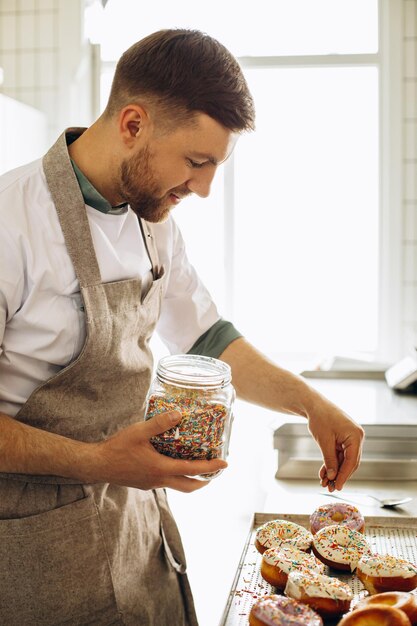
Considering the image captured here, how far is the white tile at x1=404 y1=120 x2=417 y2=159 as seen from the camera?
3744 mm

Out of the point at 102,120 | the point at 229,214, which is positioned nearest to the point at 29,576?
the point at 102,120

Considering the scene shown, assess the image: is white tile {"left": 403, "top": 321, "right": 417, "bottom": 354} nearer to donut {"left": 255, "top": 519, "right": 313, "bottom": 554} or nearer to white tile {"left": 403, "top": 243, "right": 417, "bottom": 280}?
white tile {"left": 403, "top": 243, "right": 417, "bottom": 280}

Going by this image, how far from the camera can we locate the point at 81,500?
1279mm

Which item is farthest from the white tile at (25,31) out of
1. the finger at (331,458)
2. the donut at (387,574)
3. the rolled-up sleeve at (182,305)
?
the donut at (387,574)

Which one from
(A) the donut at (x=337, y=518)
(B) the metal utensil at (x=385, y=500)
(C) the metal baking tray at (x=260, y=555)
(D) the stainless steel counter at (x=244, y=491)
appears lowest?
Answer: (D) the stainless steel counter at (x=244, y=491)

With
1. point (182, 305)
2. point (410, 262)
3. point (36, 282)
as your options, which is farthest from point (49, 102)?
point (36, 282)

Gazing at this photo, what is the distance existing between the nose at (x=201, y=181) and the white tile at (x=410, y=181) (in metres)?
2.63

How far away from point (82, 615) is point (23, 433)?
363 millimetres

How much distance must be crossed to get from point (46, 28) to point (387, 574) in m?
3.41

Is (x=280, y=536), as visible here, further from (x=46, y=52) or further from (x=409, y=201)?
(x=46, y=52)

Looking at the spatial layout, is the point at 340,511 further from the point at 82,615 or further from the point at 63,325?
the point at 63,325

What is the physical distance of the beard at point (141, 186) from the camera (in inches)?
51.4

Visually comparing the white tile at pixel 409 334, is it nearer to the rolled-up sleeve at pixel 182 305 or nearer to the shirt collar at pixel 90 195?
the rolled-up sleeve at pixel 182 305

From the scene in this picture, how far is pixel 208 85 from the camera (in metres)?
1.26
